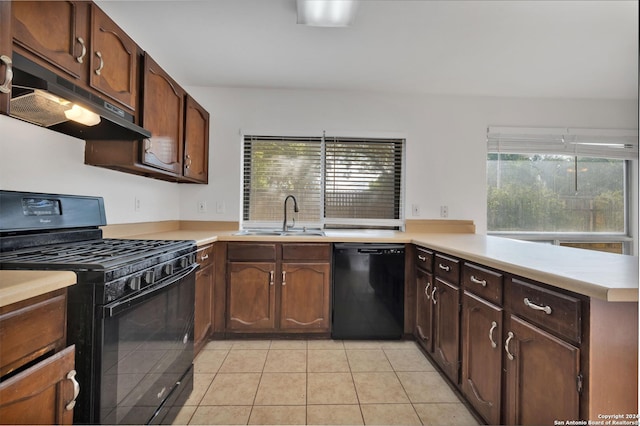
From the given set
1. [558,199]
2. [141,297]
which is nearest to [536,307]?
[141,297]

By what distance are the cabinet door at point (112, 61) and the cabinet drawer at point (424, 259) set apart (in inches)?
84.7

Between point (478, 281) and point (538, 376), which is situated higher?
point (478, 281)

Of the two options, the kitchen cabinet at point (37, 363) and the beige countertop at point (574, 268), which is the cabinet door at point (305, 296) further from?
the kitchen cabinet at point (37, 363)

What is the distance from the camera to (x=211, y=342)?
7.73 ft

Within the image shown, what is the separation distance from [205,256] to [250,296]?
1.72 ft

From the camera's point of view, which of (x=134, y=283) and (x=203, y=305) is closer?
(x=134, y=283)

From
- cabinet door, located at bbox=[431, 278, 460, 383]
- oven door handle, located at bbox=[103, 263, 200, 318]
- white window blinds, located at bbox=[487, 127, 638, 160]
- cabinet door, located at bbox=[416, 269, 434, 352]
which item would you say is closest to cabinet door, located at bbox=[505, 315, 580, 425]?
cabinet door, located at bbox=[431, 278, 460, 383]

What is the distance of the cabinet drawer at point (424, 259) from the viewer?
81.8 inches

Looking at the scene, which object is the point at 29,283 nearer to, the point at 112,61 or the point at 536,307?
the point at 112,61

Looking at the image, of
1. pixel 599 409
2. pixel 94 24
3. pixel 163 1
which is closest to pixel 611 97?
pixel 599 409

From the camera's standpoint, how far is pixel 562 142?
2.98 meters

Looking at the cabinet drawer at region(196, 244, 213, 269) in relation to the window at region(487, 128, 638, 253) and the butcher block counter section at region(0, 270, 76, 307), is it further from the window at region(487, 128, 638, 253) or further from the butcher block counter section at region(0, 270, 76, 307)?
the window at region(487, 128, 638, 253)

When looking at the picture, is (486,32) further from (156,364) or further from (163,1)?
(156,364)

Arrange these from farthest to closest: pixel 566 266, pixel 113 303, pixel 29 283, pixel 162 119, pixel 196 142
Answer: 1. pixel 196 142
2. pixel 162 119
3. pixel 566 266
4. pixel 113 303
5. pixel 29 283
